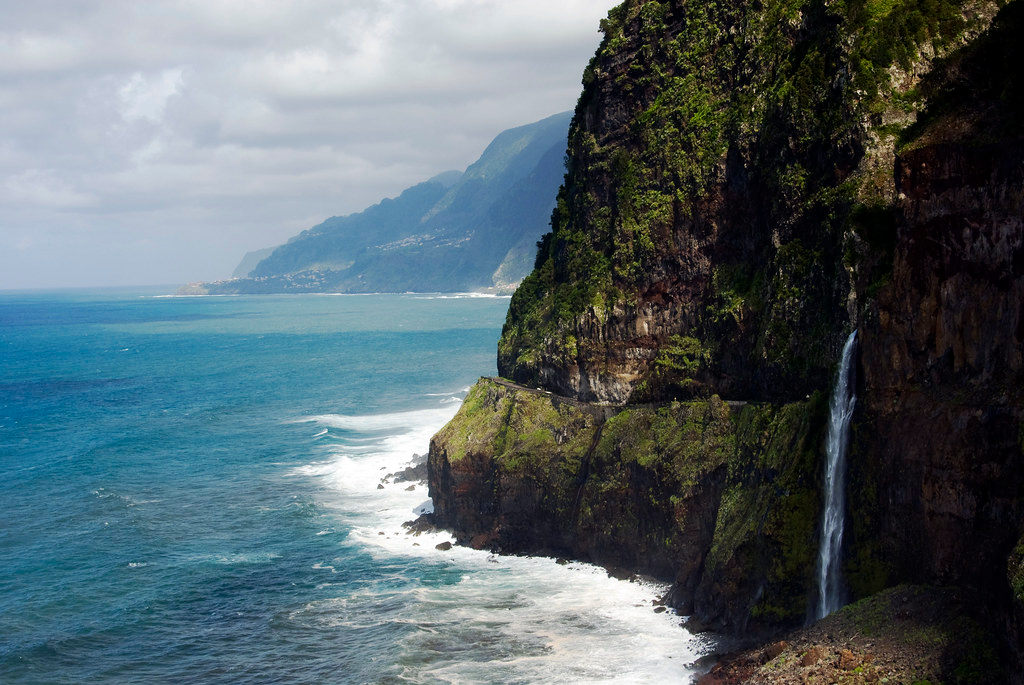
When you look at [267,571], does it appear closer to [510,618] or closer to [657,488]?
[510,618]

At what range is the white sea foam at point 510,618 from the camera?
38.4 m

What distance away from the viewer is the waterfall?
121 ft

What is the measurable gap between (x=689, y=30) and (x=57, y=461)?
61.9m

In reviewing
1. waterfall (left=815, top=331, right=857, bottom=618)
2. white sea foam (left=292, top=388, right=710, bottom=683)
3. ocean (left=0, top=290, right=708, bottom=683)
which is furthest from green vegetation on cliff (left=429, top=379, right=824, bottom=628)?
ocean (left=0, top=290, right=708, bottom=683)

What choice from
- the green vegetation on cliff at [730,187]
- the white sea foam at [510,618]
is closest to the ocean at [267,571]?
the white sea foam at [510,618]

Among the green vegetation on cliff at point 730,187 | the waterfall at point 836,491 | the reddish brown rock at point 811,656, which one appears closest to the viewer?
the reddish brown rock at point 811,656

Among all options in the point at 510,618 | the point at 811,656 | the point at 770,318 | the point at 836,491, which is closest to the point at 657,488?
the point at 510,618

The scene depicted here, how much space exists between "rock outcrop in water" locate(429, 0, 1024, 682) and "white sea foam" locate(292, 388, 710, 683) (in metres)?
2.08

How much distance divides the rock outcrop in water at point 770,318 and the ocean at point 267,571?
4537 millimetres

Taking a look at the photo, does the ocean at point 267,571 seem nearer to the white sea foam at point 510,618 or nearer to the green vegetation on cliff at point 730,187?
the white sea foam at point 510,618

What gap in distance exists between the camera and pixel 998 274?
30453mm

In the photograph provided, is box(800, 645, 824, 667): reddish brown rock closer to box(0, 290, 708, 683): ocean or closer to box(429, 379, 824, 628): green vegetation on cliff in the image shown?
box(429, 379, 824, 628): green vegetation on cliff

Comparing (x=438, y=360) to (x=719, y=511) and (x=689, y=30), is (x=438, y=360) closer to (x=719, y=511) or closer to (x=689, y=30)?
(x=689, y=30)

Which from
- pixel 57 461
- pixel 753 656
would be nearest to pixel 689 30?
pixel 753 656
